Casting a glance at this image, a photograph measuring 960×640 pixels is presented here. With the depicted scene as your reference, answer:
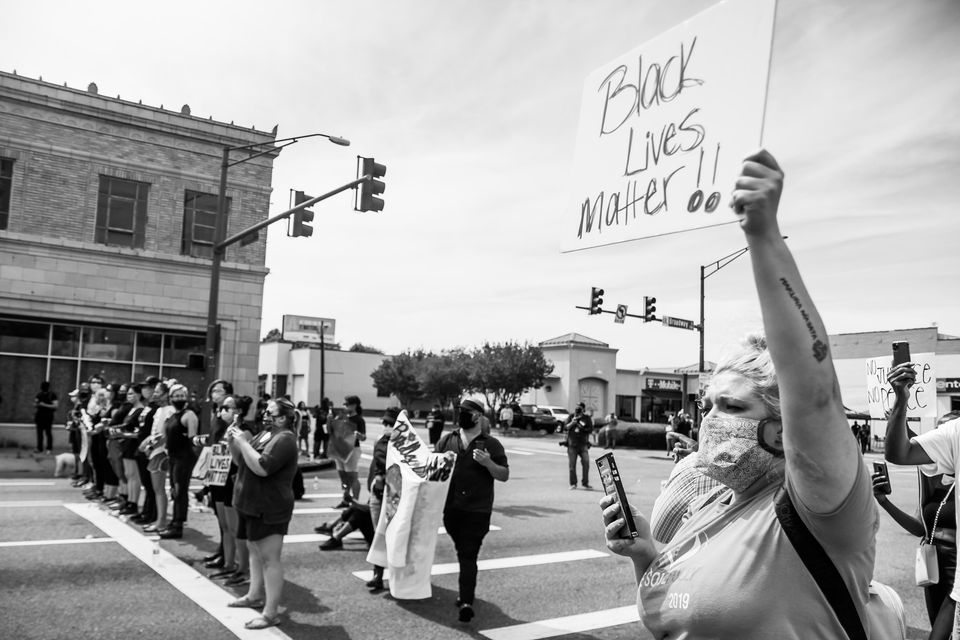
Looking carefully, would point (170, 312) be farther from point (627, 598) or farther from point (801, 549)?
point (801, 549)

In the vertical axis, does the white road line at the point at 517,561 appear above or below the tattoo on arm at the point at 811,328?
below

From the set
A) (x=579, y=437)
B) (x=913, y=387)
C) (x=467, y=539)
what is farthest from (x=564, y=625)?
(x=579, y=437)

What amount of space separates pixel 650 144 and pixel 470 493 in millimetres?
4793

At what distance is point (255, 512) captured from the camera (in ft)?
19.8

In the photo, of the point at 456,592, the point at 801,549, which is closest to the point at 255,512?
the point at 456,592

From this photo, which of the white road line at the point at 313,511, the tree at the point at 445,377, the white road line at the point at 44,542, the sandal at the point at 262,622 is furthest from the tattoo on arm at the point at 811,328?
the tree at the point at 445,377

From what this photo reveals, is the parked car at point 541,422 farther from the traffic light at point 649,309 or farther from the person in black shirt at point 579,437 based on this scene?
the person in black shirt at point 579,437

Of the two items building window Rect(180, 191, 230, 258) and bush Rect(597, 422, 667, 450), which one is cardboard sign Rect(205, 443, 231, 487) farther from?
bush Rect(597, 422, 667, 450)

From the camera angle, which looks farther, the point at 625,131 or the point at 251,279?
the point at 251,279

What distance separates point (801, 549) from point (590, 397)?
53930 millimetres

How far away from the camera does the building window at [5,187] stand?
20.6 meters

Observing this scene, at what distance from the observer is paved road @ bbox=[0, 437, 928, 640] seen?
5898mm

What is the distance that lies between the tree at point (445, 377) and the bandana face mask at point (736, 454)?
171ft

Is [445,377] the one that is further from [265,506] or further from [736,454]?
[736,454]
